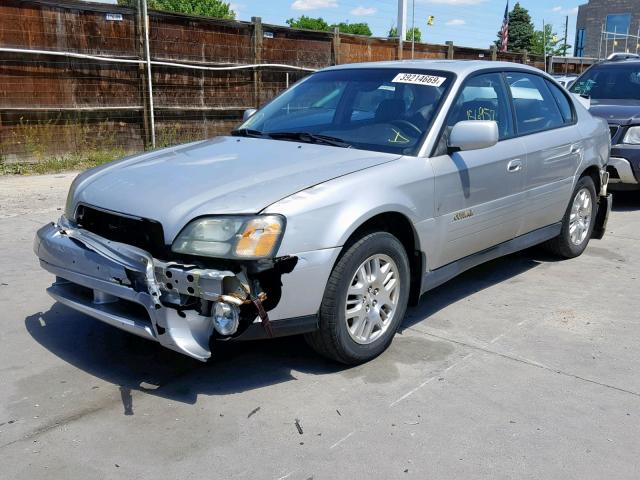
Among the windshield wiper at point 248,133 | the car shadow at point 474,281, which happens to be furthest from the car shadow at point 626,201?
the windshield wiper at point 248,133

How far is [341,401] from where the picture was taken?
10.8 feet

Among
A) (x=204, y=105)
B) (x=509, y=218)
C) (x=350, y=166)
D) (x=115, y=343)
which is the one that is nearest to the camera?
(x=350, y=166)

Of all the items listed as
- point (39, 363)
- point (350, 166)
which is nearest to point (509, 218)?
point (350, 166)

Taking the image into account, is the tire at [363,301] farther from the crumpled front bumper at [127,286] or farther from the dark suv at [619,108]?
the dark suv at [619,108]

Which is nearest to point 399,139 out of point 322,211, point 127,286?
point 322,211

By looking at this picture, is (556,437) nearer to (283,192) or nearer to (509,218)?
(283,192)

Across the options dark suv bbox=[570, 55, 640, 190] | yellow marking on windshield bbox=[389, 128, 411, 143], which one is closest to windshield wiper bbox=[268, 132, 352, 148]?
yellow marking on windshield bbox=[389, 128, 411, 143]

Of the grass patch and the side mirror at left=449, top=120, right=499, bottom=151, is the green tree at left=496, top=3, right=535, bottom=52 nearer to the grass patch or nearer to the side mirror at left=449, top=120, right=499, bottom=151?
the grass patch

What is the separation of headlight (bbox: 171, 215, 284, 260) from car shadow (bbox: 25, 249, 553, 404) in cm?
52

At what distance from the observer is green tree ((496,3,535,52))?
201 feet

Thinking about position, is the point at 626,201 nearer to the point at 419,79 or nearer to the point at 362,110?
the point at 419,79

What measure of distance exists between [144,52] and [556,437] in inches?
393

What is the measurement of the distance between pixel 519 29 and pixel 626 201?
58002 millimetres

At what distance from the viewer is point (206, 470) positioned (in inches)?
107
